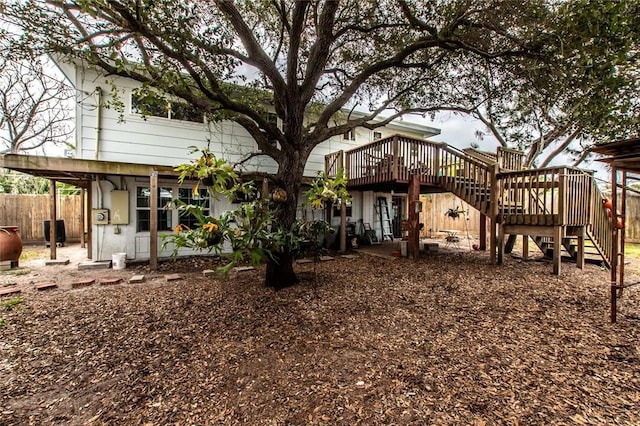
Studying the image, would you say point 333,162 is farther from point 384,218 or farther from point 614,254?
point 614,254

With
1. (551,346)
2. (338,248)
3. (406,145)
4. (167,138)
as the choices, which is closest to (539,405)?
(551,346)

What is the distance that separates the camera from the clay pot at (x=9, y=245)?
688cm

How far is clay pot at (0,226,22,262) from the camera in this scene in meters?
6.88

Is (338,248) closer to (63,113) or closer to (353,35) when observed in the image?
(353,35)

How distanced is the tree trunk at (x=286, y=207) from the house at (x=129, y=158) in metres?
3.26

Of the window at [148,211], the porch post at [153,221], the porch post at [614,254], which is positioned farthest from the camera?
the window at [148,211]

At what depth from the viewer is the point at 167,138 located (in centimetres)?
809

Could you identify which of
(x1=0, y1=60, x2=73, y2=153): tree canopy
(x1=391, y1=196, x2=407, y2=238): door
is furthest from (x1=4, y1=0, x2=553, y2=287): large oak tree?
(x1=0, y1=60, x2=73, y2=153): tree canopy

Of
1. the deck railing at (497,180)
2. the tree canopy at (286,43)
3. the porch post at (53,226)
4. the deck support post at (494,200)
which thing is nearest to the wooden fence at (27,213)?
the porch post at (53,226)

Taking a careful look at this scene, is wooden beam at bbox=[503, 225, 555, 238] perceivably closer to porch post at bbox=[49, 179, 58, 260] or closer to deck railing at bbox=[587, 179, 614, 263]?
deck railing at bbox=[587, 179, 614, 263]

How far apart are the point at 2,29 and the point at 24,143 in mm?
15723

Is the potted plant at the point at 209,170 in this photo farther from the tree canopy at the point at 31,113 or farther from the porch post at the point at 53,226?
the tree canopy at the point at 31,113

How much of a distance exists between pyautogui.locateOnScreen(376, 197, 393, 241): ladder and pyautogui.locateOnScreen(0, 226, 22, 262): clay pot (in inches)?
448

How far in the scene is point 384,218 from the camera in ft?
39.8
